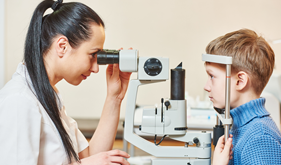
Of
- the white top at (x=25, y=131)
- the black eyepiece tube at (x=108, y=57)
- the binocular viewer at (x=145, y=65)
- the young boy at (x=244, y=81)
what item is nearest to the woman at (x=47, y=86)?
the white top at (x=25, y=131)

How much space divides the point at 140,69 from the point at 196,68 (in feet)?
10.4

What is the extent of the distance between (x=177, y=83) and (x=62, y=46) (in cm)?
48

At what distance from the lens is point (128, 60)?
944mm

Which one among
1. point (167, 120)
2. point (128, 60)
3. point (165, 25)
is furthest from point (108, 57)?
point (165, 25)

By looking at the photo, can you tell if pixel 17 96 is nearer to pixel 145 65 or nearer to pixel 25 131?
pixel 25 131

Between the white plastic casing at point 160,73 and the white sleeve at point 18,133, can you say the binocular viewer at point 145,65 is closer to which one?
the white plastic casing at point 160,73

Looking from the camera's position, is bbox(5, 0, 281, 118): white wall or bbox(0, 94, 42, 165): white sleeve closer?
bbox(0, 94, 42, 165): white sleeve

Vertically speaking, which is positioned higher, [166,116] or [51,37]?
[51,37]

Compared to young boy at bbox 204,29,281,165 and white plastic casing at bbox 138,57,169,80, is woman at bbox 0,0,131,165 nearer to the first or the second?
white plastic casing at bbox 138,57,169,80

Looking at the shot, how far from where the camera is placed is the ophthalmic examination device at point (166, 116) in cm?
93

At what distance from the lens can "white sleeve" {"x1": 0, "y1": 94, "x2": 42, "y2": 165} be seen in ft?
2.77

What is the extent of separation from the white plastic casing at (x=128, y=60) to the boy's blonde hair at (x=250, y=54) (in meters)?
0.40

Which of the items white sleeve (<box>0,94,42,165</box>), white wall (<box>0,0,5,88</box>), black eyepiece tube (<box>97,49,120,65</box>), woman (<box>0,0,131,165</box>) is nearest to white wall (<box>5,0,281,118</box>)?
white wall (<box>0,0,5,88</box>)

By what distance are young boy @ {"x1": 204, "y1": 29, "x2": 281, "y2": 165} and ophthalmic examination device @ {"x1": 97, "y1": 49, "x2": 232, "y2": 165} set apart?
15 cm
